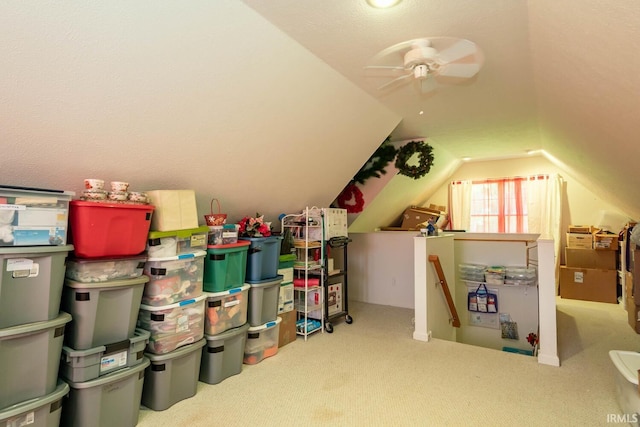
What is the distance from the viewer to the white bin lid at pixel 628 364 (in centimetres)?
198

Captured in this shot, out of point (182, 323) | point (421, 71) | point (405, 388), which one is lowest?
point (405, 388)

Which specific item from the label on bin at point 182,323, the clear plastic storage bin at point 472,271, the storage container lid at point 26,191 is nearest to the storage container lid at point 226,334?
the label on bin at point 182,323

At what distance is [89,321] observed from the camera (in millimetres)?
1886

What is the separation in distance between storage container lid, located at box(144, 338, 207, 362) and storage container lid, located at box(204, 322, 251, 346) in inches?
3.4

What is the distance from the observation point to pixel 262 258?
9.96 ft

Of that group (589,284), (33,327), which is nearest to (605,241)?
(589,284)

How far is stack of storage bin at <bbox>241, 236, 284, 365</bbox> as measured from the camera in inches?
114

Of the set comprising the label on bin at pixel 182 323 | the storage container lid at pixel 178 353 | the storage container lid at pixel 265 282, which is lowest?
the storage container lid at pixel 178 353

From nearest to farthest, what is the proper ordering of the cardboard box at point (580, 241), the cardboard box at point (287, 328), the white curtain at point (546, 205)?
the cardboard box at point (287, 328)
the cardboard box at point (580, 241)
the white curtain at point (546, 205)

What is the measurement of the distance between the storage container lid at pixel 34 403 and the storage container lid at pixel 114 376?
0.21 ft

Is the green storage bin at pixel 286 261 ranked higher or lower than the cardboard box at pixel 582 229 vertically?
lower

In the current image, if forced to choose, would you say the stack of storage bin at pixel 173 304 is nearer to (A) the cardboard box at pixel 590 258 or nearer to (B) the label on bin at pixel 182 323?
(B) the label on bin at pixel 182 323

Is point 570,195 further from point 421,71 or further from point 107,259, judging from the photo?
point 107,259

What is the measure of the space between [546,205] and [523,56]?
4.54 m
